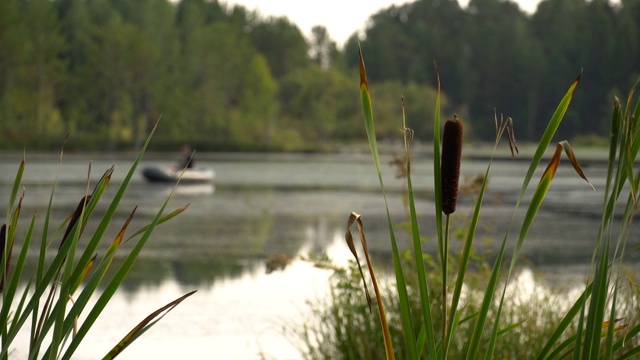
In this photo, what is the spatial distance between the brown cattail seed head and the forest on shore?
6714 centimetres

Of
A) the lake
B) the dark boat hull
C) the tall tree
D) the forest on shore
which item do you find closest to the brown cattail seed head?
the lake

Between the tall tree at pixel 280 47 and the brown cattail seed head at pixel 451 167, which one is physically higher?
the tall tree at pixel 280 47

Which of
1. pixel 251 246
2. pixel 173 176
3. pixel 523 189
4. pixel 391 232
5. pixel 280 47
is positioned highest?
pixel 280 47

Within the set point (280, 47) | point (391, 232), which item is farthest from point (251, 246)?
point (280, 47)

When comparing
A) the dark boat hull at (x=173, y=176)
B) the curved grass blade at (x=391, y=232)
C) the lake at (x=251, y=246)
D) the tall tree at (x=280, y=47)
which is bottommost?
the dark boat hull at (x=173, y=176)

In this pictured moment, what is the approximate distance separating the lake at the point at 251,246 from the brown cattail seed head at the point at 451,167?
4.24 m

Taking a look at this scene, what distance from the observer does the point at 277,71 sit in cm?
10725

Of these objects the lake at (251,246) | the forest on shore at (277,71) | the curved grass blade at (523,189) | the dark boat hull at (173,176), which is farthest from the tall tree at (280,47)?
the curved grass blade at (523,189)

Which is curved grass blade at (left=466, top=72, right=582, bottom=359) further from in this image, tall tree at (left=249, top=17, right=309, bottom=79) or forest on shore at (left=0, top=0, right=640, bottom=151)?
tall tree at (left=249, top=17, right=309, bottom=79)

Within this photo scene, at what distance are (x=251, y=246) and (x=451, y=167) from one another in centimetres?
1376

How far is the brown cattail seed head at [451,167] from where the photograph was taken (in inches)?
79.3

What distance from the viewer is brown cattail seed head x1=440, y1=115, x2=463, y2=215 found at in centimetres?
201

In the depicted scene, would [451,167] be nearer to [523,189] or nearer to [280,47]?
[523,189]

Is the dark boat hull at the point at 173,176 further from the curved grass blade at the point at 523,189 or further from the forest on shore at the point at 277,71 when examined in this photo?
the forest on shore at the point at 277,71
